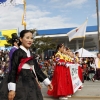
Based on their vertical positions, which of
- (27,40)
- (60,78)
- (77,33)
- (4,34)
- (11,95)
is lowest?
(60,78)

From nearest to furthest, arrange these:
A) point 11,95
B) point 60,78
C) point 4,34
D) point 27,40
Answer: point 11,95 → point 27,40 → point 60,78 → point 4,34

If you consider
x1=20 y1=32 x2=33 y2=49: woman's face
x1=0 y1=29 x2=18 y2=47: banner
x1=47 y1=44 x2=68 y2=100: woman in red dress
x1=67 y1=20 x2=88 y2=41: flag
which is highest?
x1=0 y1=29 x2=18 y2=47: banner

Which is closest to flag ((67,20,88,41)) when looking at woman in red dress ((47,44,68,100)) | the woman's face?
woman in red dress ((47,44,68,100))

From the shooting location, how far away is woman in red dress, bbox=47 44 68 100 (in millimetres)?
6605

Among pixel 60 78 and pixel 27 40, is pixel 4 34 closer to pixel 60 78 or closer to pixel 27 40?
pixel 60 78

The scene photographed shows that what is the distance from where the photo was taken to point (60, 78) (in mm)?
6707

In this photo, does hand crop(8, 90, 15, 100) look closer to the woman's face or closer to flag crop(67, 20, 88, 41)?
the woman's face

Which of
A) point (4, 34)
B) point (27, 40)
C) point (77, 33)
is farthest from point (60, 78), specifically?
point (4, 34)

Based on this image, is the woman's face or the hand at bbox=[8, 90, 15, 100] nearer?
the hand at bbox=[8, 90, 15, 100]

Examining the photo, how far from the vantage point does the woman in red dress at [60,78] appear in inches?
260

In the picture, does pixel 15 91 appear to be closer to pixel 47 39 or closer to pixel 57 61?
pixel 57 61

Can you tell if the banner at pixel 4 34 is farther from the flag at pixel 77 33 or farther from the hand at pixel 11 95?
the hand at pixel 11 95

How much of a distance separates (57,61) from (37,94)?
3.19 m

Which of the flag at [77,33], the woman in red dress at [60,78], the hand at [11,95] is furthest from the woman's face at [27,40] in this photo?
the flag at [77,33]
